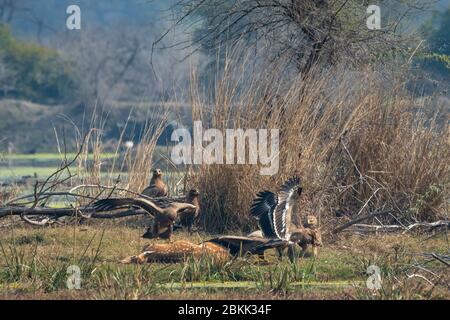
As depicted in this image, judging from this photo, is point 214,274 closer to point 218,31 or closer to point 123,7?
point 218,31

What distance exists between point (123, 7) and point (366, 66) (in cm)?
4312

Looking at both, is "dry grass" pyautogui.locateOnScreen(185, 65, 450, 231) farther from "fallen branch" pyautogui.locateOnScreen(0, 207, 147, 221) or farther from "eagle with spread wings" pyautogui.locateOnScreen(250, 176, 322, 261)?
"eagle with spread wings" pyautogui.locateOnScreen(250, 176, 322, 261)

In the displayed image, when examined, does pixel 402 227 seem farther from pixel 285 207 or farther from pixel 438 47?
pixel 438 47

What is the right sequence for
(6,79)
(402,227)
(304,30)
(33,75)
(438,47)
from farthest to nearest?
(33,75) → (6,79) → (438,47) → (304,30) → (402,227)

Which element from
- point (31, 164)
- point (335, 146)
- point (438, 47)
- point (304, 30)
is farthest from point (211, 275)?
point (31, 164)

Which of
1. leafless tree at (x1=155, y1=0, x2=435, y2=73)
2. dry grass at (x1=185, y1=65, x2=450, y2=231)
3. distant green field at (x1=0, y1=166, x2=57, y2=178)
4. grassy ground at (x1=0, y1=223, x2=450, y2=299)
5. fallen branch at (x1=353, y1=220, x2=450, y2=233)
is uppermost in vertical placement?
leafless tree at (x1=155, y1=0, x2=435, y2=73)

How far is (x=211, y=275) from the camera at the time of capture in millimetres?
9828

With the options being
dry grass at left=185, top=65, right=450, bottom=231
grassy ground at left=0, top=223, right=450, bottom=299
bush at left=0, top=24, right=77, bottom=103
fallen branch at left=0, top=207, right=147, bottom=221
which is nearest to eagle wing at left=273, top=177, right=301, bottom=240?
grassy ground at left=0, top=223, right=450, bottom=299

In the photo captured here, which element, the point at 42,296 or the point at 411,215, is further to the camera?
the point at 411,215

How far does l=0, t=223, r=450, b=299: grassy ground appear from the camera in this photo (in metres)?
8.95

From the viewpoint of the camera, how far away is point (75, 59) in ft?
136

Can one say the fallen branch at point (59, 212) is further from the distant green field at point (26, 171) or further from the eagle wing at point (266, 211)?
the distant green field at point (26, 171)

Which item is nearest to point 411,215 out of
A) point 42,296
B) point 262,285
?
point 262,285

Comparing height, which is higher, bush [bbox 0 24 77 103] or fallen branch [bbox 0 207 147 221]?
bush [bbox 0 24 77 103]
